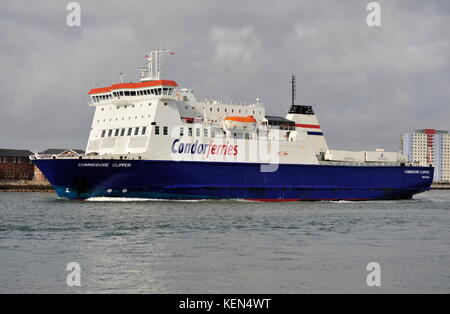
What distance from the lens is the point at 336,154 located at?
150 feet

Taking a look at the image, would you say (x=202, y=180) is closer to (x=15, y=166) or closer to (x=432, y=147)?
(x=15, y=166)

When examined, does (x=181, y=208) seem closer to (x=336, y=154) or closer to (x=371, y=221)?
(x=371, y=221)

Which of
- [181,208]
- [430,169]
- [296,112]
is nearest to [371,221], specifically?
[181,208]

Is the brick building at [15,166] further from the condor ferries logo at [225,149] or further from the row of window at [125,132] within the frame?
the condor ferries logo at [225,149]

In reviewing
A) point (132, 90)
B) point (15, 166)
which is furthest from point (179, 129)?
point (15, 166)

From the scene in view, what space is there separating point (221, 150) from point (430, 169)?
20.4 meters

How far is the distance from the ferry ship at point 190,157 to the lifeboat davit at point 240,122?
0.06 metres

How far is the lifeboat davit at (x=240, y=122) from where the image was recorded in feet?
131

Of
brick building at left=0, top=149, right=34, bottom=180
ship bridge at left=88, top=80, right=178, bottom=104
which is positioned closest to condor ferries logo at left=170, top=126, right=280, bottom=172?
ship bridge at left=88, top=80, right=178, bottom=104

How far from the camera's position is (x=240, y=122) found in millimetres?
40281

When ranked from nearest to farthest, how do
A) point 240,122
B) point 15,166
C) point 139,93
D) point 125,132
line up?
point 125,132 → point 139,93 → point 240,122 → point 15,166

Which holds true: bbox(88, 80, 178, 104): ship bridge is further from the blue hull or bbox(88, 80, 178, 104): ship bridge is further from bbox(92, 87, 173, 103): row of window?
the blue hull

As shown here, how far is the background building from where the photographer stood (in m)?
150

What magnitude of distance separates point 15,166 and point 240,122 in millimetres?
64216
